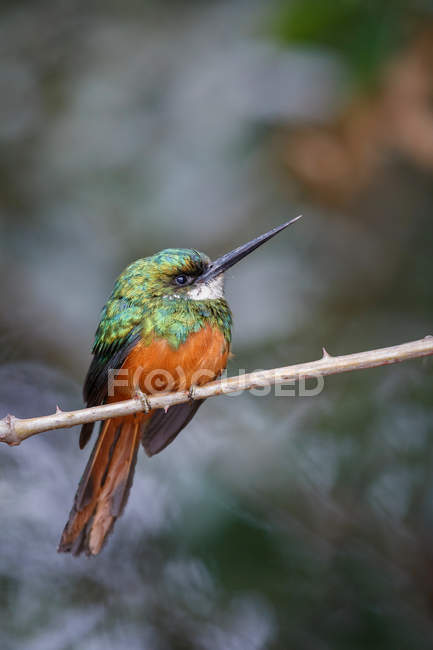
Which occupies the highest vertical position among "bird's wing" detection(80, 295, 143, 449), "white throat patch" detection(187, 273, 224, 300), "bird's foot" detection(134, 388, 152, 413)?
"white throat patch" detection(187, 273, 224, 300)

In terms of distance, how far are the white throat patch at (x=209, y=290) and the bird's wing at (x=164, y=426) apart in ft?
1.27

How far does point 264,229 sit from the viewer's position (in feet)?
13.1

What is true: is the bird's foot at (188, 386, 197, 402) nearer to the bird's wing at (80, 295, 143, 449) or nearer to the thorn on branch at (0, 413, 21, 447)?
the bird's wing at (80, 295, 143, 449)

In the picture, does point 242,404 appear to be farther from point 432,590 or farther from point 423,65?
point 423,65

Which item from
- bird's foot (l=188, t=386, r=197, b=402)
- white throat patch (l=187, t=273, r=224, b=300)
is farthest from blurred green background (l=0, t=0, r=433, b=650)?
bird's foot (l=188, t=386, r=197, b=402)

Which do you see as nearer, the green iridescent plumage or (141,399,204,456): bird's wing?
the green iridescent plumage

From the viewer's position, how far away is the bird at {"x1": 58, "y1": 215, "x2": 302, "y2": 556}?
2.33m

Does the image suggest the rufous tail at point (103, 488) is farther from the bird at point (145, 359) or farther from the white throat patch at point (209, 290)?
the white throat patch at point (209, 290)

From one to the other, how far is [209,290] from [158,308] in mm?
246

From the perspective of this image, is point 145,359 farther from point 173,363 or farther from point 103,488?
point 103,488

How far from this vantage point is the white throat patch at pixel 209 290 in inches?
102

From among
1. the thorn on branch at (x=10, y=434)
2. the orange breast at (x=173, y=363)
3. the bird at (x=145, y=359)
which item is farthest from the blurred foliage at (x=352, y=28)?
the thorn on branch at (x=10, y=434)

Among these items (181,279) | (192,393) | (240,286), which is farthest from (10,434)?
(240,286)

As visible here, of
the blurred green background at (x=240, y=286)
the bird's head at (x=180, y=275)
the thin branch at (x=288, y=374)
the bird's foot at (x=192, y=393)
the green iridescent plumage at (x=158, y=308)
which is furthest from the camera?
the blurred green background at (x=240, y=286)
